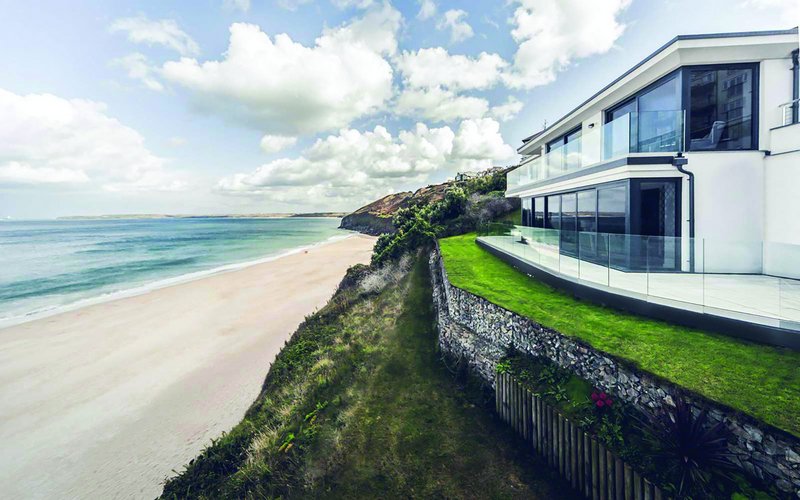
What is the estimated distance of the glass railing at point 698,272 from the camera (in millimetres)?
6277

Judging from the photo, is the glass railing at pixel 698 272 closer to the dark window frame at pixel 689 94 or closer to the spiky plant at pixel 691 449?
the spiky plant at pixel 691 449

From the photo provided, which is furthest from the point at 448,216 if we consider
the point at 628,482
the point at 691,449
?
the point at 691,449

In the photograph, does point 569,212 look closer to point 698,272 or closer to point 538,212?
point 538,212

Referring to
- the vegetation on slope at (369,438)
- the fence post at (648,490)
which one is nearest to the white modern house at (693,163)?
the fence post at (648,490)

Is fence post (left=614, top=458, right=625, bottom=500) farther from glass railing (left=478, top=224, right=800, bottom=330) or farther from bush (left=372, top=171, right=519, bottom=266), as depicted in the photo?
bush (left=372, top=171, right=519, bottom=266)

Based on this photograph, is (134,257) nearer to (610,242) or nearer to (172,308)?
(172,308)

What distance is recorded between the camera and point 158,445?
10703 mm

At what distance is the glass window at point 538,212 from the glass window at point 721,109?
8584 millimetres

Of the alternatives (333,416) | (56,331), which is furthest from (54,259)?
(333,416)

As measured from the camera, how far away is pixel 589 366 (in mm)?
6992

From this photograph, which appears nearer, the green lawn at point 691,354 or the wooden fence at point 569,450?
the green lawn at point 691,354

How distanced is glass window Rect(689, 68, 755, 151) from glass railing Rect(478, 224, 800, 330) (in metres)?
4.75

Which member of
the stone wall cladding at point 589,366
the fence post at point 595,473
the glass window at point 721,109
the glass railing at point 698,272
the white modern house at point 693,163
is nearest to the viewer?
the stone wall cladding at point 589,366

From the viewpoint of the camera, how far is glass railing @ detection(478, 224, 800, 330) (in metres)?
6.28
